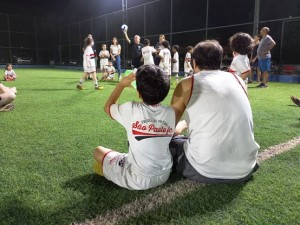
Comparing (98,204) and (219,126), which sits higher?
(219,126)

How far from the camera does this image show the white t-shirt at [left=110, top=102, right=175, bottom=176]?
2115 millimetres

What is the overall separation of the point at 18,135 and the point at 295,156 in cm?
327

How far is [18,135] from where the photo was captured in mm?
3771

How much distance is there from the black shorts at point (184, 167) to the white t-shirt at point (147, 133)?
0.25m

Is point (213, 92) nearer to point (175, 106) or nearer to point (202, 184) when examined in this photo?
point (175, 106)

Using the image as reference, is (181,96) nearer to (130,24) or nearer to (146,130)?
(146,130)

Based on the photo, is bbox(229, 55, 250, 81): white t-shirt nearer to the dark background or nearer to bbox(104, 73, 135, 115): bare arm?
bbox(104, 73, 135, 115): bare arm

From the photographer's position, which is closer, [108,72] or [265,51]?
[265,51]

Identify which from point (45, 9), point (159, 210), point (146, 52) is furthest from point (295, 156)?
point (45, 9)

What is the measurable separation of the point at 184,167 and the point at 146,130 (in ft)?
1.74

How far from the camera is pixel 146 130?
211 centimetres

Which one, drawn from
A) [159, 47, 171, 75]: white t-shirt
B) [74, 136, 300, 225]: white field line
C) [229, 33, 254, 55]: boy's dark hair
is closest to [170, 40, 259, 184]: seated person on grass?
[74, 136, 300, 225]: white field line

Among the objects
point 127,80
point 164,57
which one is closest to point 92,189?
point 127,80

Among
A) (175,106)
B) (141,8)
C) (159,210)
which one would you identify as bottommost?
(159,210)
